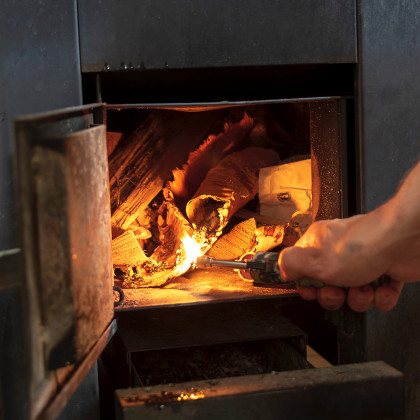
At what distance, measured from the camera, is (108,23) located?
1411 mm

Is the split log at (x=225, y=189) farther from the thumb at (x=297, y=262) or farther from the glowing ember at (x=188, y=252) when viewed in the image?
the thumb at (x=297, y=262)

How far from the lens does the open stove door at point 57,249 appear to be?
2.88ft

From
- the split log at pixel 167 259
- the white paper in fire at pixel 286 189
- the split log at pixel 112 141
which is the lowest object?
the split log at pixel 167 259

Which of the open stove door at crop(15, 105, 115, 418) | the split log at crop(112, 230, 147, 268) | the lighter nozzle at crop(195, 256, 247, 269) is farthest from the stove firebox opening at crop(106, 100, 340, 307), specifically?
the open stove door at crop(15, 105, 115, 418)

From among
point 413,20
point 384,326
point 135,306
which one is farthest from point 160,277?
point 413,20

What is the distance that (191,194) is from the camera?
2.13 m

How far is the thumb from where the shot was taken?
130 centimetres

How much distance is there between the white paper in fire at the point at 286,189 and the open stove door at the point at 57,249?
3.31 feet

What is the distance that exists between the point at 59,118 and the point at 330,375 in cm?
97

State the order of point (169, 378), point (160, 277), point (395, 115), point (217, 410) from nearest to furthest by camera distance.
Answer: point (217, 410)
point (395, 115)
point (169, 378)
point (160, 277)

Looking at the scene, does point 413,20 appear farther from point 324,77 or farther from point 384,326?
point 384,326

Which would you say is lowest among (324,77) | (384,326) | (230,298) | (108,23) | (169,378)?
(169,378)

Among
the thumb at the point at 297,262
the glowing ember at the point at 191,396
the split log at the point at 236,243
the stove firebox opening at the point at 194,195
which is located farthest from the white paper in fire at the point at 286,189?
the glowing ember at the point at 191,396

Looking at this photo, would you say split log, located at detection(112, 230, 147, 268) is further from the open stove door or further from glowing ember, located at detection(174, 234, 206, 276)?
the open stove door
